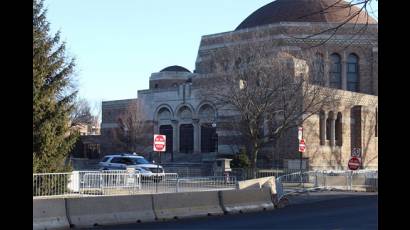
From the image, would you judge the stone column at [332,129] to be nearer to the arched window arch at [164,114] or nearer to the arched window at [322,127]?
the arched window at [322,127]

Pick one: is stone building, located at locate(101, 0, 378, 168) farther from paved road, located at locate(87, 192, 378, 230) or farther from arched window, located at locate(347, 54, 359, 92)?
paved road, located at locate(87, 192, 378, 230)

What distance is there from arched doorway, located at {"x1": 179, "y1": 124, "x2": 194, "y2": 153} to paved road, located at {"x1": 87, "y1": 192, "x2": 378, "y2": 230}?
3484cm

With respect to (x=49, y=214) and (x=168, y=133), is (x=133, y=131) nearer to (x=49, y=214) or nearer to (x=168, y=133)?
(x=168, y=133)

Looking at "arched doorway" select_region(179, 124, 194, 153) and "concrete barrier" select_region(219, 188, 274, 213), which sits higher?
"arched doorway" select_region(179, 124, 194, 153)

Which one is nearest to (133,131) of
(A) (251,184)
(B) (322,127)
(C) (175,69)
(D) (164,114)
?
(D) (164,114)

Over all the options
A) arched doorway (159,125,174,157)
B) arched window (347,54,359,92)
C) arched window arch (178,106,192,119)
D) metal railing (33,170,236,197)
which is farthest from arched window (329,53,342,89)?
metal railing (33,170,236,197)

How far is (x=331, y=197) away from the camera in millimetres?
26188

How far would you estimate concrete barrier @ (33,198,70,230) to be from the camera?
1408cm

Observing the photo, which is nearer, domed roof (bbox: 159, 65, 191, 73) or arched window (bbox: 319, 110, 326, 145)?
arched window (bbox: 319, 110, 326, 145)

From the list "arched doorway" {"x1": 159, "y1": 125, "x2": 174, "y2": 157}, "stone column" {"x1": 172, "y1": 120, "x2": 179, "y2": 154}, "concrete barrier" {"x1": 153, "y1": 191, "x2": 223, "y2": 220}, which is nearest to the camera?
"concrete barrier" {"x1": 153, "y1": 191, "x2": 223, "y2": 220}

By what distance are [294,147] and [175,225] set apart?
1374 inches
